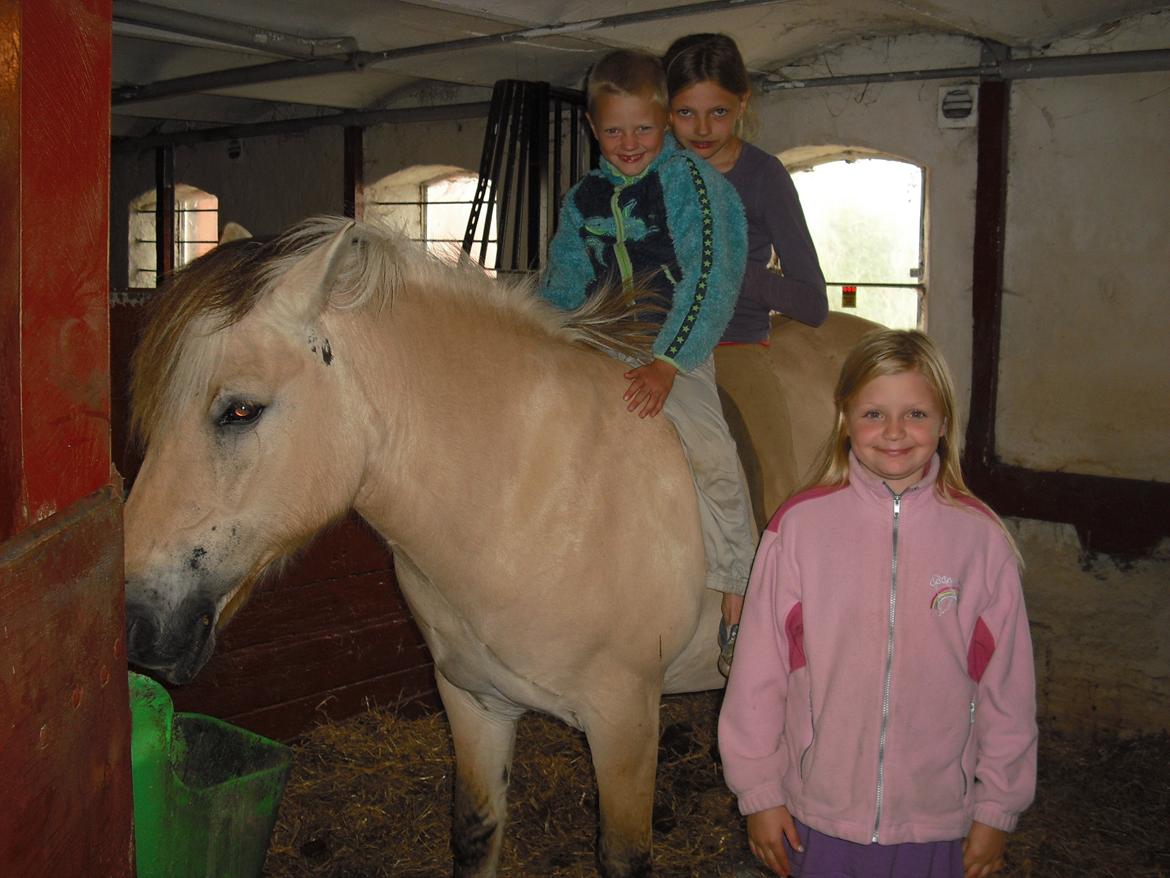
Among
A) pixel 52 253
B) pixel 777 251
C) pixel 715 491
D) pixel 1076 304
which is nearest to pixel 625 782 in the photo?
pixel 715 491

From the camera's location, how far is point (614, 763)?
2.15m

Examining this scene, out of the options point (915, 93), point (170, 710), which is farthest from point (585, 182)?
point (915, 93)

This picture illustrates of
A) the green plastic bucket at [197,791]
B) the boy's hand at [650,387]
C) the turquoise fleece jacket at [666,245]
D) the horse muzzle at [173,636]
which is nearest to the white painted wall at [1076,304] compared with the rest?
the turquoise fleece jacket at [666,245]

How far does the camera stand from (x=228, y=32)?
4508mm

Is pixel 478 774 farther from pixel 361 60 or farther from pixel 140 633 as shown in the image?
pixel 361 60

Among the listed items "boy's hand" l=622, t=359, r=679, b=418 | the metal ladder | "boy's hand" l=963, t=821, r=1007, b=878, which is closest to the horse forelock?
"boy's hand" l=622, t=359, r=679, b=418

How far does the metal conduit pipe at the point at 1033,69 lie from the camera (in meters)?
4.05

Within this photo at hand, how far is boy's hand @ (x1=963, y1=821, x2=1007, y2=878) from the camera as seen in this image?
1.56 m

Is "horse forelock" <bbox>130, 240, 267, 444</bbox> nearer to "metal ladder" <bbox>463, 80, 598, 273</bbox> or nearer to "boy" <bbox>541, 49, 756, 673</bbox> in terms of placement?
"boy" <bbox>541, 49, 756, 673</bbox>

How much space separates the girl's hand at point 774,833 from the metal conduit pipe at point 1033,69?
3790mm

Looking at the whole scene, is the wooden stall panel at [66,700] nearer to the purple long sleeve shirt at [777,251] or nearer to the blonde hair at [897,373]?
the blonde hair at [897,373]

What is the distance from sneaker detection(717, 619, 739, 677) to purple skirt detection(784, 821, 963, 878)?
0.64 metres

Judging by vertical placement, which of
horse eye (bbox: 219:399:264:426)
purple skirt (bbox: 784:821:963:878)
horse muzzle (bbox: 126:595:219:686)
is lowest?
purple skirt (bbox: 784:821:963:878)

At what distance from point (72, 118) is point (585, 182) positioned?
1.79 metres
